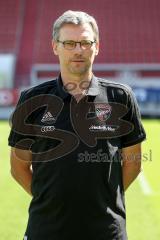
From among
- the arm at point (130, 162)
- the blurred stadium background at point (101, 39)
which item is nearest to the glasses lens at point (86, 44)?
the arm at point (130, 162)

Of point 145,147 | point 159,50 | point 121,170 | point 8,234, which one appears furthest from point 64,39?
point 159,50

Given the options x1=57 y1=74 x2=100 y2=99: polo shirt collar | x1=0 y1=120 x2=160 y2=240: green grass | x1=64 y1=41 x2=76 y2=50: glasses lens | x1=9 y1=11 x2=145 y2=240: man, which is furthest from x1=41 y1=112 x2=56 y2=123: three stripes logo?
x1=0 y1=120 x2=160 y2=240: green grass

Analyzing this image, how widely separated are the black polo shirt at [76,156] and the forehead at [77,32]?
0.91 feet

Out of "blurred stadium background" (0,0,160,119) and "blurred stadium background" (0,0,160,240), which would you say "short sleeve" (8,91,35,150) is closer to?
"blurred stadium background" (0,0,160,240)

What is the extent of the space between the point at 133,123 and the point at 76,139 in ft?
1.27

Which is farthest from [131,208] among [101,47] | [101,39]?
[101,39]

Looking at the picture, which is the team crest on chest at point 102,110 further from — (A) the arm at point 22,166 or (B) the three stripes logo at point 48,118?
(A) the arm at point 22,166

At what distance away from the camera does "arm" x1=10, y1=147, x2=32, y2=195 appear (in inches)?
134

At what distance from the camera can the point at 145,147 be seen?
46.0 ft

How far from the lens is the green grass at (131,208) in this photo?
6.74m

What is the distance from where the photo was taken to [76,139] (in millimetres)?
3092

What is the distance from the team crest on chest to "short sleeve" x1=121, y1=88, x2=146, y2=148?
0.12 m

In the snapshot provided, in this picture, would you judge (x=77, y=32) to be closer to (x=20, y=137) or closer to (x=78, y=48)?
(x=78, y=48)

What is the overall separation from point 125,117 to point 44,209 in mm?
705
